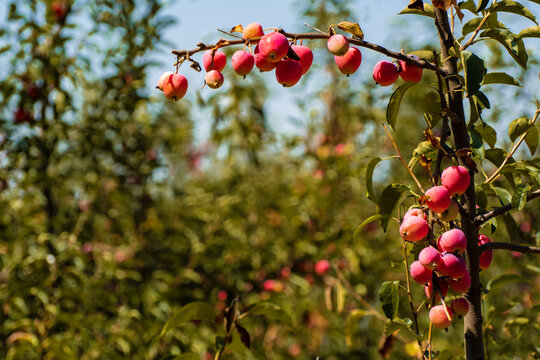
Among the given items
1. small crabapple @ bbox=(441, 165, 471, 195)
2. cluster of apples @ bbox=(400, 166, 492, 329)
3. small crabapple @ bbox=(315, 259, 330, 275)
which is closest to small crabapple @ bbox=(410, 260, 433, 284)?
cluster of apples @ bbox=(400, 166, 492, 329)

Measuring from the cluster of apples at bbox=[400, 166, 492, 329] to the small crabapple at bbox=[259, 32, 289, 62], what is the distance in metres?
0.27

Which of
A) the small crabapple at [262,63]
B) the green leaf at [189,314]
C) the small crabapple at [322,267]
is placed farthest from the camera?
the small crabapple at [322,267]

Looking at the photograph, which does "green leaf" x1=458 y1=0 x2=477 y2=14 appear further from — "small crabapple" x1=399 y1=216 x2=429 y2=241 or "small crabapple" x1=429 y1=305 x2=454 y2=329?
"small crabapple" x1=429 y1=305 x2=454 y2=329

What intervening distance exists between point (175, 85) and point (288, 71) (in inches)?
7.2

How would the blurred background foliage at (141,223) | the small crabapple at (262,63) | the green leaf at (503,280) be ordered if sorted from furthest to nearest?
the blurred background foliage at (141,223) → the green leaf at (503,280) → the small crabapple at (262,63)

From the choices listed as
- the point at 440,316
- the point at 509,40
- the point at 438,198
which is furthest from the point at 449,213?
the point at 509,40

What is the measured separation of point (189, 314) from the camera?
0.88 meters

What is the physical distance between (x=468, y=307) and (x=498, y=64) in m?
2.87

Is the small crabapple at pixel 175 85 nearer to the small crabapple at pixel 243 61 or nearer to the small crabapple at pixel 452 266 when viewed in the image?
the small crabapple at pixel 243 61

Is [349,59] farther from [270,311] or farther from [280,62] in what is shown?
[270,311]

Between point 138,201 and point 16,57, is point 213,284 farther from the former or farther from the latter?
point 16,57

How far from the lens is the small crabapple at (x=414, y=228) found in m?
0.71

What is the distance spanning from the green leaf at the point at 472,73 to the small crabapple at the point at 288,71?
0.23 metres

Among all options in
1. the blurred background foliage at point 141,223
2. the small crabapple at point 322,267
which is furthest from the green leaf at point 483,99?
the small crabapple at point 322,267
